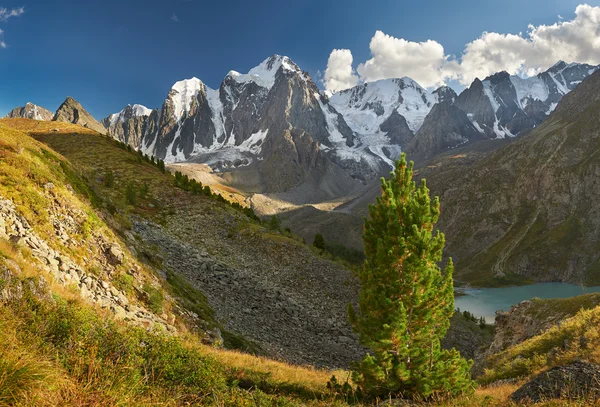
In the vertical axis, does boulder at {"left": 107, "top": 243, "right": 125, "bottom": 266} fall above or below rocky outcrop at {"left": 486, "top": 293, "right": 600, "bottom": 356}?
above

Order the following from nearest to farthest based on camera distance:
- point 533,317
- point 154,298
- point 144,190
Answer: point 154,298 → point 533,317 → point 144,190

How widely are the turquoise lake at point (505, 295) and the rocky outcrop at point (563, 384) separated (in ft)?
313

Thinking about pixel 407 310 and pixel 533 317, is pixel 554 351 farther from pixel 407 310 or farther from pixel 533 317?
pixel 533 317

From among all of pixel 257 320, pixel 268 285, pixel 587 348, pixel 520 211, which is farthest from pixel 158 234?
pixel 520 211

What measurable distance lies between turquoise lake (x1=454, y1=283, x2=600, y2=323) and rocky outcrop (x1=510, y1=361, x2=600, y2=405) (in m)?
95.4

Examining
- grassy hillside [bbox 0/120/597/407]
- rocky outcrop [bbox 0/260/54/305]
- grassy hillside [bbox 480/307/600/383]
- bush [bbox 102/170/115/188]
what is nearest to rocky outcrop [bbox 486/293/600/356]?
grassy hillside [bbox 480/307/600/383]

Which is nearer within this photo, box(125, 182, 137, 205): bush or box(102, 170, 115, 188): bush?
box(125, 182, 137, 205): bush

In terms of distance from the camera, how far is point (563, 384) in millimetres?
9281

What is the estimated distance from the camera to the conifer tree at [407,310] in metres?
12.2

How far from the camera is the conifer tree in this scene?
1216 cm

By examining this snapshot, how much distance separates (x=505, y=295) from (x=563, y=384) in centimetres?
13959

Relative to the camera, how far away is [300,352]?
24828 millimetres

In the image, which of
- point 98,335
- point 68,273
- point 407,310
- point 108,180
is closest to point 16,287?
point 98,335

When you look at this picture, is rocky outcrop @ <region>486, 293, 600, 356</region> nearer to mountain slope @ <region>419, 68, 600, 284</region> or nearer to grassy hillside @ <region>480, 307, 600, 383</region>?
grassy hillside @ <region>480, 307, 600, 383</region>
